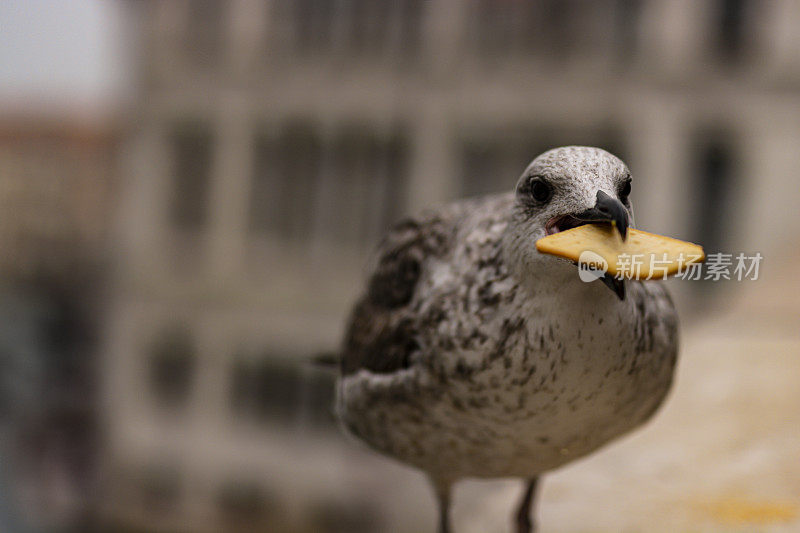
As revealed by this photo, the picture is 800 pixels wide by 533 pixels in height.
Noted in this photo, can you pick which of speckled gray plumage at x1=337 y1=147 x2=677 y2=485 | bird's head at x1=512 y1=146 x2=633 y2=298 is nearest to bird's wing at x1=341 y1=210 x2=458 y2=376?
speckled gray plumage at x1=337 y1=147 x2=677 y2=485

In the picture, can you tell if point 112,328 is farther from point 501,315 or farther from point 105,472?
point 501,315

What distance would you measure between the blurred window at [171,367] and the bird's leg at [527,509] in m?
4.40

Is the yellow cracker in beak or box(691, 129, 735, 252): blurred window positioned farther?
box(691, 129, 735, 252): blurred window

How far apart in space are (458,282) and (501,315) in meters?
0.09

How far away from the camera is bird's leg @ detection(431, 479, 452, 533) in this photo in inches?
38.4

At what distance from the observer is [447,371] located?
0.79 metres

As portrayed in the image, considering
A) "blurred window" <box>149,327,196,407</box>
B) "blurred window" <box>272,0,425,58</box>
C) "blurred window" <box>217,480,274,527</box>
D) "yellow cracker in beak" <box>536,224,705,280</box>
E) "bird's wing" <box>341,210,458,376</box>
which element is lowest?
"blurred window" <box>217,480,274,527</box>

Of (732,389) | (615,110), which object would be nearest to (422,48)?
(615,110)

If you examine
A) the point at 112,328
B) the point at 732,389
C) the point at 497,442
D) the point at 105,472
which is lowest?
the point at 105,472

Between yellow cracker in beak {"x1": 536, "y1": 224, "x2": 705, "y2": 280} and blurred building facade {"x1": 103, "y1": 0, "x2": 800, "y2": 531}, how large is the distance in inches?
115

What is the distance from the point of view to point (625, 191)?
25.1 inches

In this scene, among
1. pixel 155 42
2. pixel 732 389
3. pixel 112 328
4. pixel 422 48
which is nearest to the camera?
pixel 732 389

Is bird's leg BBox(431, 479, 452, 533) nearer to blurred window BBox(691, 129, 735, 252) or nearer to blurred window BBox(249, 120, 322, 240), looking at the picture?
blurred window BBox(691, 129, 735, 252)

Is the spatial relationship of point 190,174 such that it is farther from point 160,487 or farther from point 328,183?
point 160,487
